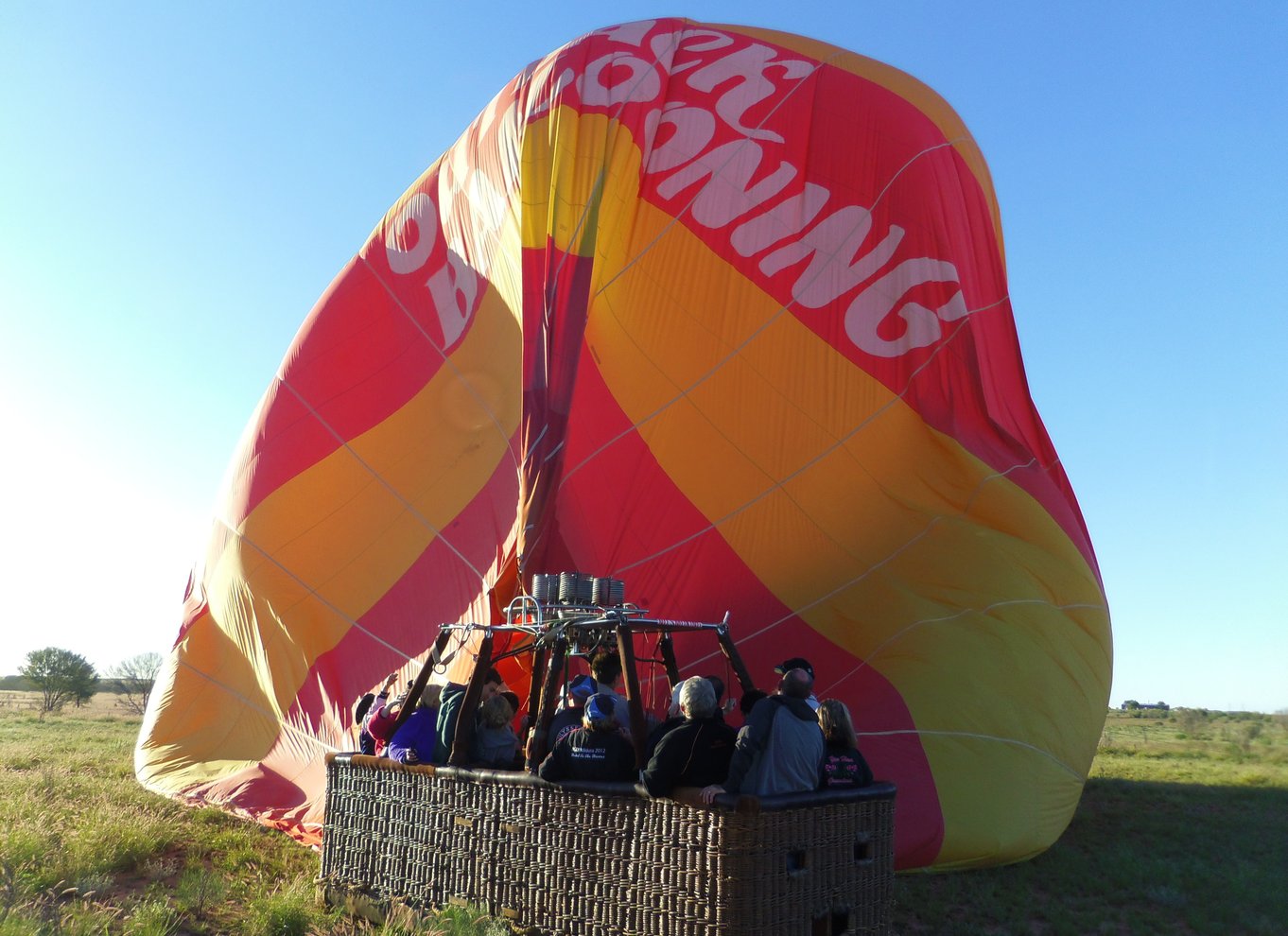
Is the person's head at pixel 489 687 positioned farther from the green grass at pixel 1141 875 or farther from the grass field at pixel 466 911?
the green grass at pixel 1141 875

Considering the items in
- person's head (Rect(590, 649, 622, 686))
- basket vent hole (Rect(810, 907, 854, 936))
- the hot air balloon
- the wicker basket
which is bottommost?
basket vent hole (Rect(810, 907, 854, 936))

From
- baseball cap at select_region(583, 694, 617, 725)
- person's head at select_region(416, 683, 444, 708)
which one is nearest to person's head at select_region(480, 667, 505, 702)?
person's head at select_region(416, 683, 444, 708)

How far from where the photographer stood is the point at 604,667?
554 cm

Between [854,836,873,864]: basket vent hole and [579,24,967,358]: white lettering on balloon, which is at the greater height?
[579,24,967,358]: white lettering on balloon

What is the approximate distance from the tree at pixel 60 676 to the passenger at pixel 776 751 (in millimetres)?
33875

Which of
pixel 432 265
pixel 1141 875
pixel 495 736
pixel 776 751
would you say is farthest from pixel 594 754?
pixel 432 265

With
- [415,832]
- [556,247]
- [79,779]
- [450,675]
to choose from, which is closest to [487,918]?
[415,832]

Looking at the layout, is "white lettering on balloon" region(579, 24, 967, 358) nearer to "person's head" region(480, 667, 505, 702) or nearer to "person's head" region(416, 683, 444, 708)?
"person's head" region(480, 667, 505, 702)

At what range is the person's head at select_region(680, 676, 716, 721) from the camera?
4.03 m

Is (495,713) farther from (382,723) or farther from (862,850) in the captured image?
(862,850)

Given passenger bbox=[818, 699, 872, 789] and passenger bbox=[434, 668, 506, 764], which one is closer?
passenger bbox=[818, 699, 872, 789]

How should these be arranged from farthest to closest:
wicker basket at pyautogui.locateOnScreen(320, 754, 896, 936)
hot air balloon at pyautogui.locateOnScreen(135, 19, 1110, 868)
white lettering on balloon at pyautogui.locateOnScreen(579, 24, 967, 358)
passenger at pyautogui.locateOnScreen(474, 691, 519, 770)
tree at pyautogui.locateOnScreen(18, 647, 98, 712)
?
tree at pyautogui.locateOnScreen(18, 647, 98, 712)
white lettering on balloon at pyautogui.locateOnScreen(579, 24, 967, 358)
hot air balloon at pyautogui.locateOnScreen(135, 19, 1110, 868)
passenger at pyautogui.locateOnScreen(474, 691, 519, 770)
wicker basket at pyautogui.locateOnScreen(320, 754, 896, 936)

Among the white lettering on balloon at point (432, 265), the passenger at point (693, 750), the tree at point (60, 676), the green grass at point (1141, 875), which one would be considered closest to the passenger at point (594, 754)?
the passenger at point (693, 750)

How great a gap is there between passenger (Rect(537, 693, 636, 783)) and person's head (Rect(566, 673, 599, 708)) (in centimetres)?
78
